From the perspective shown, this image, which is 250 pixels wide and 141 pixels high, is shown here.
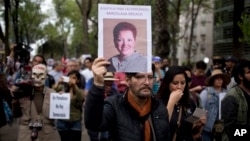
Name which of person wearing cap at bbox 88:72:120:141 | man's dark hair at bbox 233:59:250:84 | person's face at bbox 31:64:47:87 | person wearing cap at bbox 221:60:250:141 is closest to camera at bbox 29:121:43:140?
person's face at bbox 31:64:47:87

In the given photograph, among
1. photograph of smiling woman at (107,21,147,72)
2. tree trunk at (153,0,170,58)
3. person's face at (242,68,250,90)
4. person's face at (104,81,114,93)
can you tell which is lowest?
person's face at (104,81,114,93)

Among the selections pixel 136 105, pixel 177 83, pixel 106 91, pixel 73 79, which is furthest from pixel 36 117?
pixel 136 105

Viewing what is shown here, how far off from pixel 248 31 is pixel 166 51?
6959mm

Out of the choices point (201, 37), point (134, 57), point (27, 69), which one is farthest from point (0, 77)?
point (201, 37)

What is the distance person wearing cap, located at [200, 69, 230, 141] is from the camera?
23.9 ft

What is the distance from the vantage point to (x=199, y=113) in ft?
15.5

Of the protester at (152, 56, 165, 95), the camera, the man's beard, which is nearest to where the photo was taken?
the man's beard

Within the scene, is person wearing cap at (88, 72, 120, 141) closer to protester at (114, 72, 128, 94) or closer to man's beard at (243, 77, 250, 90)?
protester at (114, 72, 128, 94)

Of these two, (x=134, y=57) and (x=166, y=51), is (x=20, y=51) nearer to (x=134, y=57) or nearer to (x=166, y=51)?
(x=166, y=51)

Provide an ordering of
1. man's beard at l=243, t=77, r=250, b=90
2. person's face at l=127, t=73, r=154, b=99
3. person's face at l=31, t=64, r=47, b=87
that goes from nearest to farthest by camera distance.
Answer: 1. person's face at l=127, t=73, r=154, b=99
2. man's beard at l=243, t=77, r=250, b=90
3. person's face at l=31, t=64, r=47, b=87

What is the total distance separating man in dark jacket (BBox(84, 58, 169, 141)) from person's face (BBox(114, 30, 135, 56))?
0.21 metres

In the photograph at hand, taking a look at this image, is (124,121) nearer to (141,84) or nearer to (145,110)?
(145,110)

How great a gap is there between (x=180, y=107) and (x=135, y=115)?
125 centimetres

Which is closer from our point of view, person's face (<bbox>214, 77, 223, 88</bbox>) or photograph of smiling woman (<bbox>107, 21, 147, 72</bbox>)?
photograph of smiling woman (<bbox>107, 21, 147, 72</bbox>)
